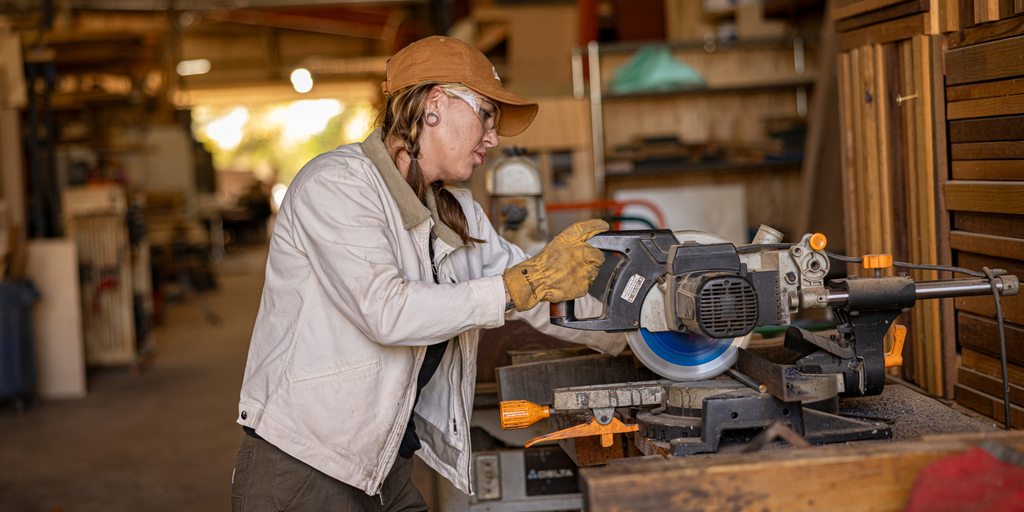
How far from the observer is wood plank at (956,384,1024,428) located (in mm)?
1602

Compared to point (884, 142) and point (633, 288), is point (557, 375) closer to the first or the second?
point (633, 288)

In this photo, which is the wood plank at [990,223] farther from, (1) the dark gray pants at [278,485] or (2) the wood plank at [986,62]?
(1) the dark gray pants at [278,485]

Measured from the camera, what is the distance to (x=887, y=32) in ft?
6.15

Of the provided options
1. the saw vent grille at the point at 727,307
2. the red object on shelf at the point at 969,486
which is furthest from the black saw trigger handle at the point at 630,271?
the red object on shelf at the point at 969,486

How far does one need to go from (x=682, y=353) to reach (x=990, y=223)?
0.69m

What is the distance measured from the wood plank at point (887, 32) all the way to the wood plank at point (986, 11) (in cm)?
11

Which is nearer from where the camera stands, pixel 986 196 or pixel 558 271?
pixel 558 271

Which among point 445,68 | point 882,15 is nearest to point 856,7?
point 882,15

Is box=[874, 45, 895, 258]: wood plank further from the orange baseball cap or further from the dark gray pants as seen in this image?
the dark gray pants

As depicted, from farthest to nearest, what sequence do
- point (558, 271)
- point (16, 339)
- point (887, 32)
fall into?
point (16, 339)
point (887, 32)
point (558, 271)

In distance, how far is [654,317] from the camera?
4.87ft

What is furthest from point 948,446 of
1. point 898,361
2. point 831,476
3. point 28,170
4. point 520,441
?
point 28,170

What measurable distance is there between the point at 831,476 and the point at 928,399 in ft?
2.34

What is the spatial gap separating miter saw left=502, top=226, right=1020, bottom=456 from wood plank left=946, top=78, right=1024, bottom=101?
0.36 m
